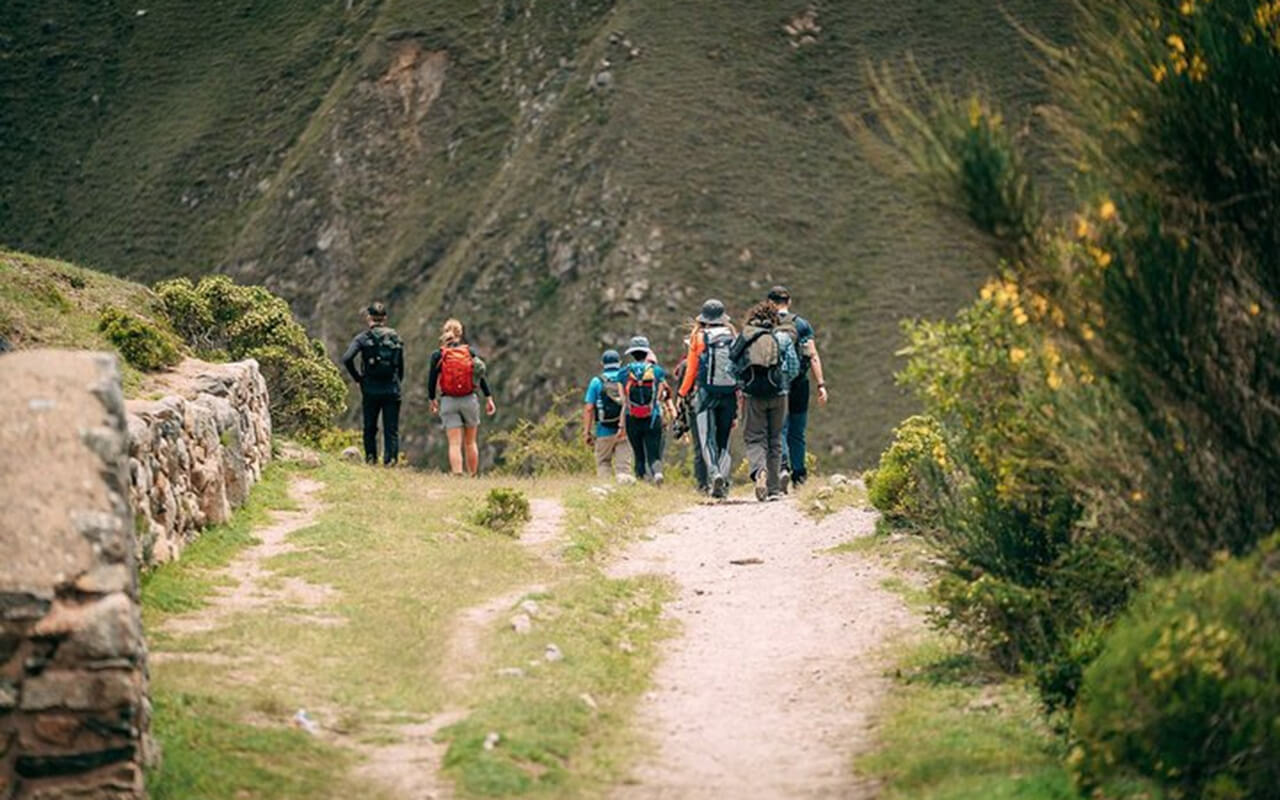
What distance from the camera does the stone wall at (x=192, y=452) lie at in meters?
16.3

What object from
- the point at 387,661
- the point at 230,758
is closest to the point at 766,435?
the point at 387,661

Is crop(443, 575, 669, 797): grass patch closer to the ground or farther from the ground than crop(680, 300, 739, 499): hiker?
closer to the ground

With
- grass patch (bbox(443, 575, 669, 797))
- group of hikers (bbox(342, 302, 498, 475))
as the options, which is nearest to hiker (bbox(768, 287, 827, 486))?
group of hikers (bbox(342, 302, 498, 475))

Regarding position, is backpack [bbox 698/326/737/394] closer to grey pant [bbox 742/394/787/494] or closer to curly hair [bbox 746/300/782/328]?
grey pant [bbox 742/394/787/494]

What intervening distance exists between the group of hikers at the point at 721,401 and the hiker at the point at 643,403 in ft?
0.04

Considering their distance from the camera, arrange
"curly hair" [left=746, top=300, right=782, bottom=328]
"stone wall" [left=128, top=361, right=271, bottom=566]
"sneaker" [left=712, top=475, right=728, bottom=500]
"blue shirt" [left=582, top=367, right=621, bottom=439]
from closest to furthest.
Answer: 1. "stone wall" [left=128, top=361, right=271, bottom=566]
2. "curly hair" [left=746, top=300, right=782, bottom=328]
3. "sneaker" [left=712, top=475, right=728, bottom=500]
4. "blue shirt" [left=582, top=367, right=621, bottom=439]

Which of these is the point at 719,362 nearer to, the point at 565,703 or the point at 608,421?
the point at 608,421

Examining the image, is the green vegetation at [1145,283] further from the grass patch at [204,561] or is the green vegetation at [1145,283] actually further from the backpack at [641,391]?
the backpack at [641,391]

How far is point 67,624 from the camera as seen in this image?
11102 mm

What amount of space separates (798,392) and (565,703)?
13.2 m

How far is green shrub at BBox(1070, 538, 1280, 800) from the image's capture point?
32.8ft

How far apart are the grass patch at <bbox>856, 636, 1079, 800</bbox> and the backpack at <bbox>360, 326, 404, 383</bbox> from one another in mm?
13570

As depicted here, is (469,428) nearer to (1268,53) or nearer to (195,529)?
(195,529)

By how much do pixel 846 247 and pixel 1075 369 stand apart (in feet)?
221
